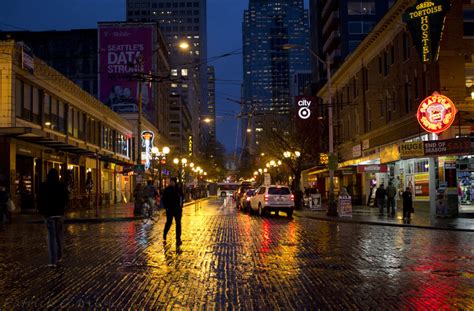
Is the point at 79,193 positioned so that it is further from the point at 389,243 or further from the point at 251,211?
the point at 389,243

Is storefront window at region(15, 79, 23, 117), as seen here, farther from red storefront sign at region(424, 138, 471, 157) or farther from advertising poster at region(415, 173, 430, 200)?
advertising poster at region(415, 173, 430, 200)

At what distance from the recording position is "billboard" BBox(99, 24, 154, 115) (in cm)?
6500

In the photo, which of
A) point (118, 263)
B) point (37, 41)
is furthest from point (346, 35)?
point (118, 263)

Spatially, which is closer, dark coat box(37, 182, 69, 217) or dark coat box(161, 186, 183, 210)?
dark coat box(37, 182, 69, 217)

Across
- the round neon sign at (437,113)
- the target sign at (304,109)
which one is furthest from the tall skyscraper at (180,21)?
the round neon sign at (437,113)

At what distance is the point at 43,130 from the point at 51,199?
24804mm

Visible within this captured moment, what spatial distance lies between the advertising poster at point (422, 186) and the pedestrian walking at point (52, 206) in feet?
82.1

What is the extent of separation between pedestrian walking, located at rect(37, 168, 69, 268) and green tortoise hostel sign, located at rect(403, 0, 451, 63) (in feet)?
72.9

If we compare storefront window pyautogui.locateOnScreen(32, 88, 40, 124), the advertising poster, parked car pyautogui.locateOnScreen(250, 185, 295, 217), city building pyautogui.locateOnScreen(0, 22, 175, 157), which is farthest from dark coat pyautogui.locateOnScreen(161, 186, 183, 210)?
city building pyautogui.locateOnScreen(0, 22, 175, 157)

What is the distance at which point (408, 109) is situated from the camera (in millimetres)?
34250

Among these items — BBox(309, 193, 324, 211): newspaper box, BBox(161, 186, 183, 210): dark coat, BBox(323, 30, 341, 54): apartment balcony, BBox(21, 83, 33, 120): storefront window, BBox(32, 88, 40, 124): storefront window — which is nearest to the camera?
BBox(161, 186, 183, 210): dark coat

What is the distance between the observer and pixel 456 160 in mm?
27766

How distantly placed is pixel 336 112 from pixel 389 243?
41170 millimetres

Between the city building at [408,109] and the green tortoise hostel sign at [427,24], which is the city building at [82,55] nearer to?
the city building at [408,109]
